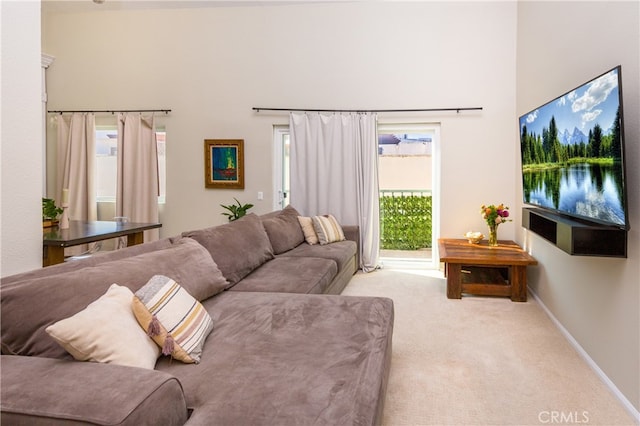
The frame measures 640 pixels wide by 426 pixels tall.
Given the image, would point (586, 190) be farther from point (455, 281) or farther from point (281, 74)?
point (281, 74)

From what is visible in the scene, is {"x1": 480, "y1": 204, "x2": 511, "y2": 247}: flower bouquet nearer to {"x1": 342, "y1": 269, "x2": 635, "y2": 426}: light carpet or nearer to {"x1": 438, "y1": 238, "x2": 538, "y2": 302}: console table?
{"x1": 438, "y1": 238, "x2": 538, "y2": 302}: console table

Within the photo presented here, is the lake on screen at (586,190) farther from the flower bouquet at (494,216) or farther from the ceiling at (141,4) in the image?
the ceiling at (141,4)

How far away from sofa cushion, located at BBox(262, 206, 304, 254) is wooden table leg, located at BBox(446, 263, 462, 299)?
1.61 m

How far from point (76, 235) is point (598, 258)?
348cm

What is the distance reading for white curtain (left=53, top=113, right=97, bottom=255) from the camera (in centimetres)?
572

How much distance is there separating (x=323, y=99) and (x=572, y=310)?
3.74 m

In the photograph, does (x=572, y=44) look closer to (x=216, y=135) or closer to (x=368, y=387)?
(x=368, y=387)

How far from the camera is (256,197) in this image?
5648mm

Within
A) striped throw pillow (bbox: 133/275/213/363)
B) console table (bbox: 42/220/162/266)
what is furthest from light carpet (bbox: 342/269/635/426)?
console table (bbox: 42/220/162/266)

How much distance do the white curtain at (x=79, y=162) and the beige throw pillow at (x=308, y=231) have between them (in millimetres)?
3116

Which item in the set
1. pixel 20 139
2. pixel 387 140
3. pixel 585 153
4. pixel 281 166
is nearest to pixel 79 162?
pixel 281 166

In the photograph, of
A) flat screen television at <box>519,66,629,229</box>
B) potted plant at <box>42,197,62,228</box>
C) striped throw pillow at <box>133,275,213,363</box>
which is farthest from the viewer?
potted plant at <box>42,197,62,228</box>

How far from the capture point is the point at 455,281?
159 inches

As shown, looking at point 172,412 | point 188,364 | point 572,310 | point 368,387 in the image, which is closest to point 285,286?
point 188,364
